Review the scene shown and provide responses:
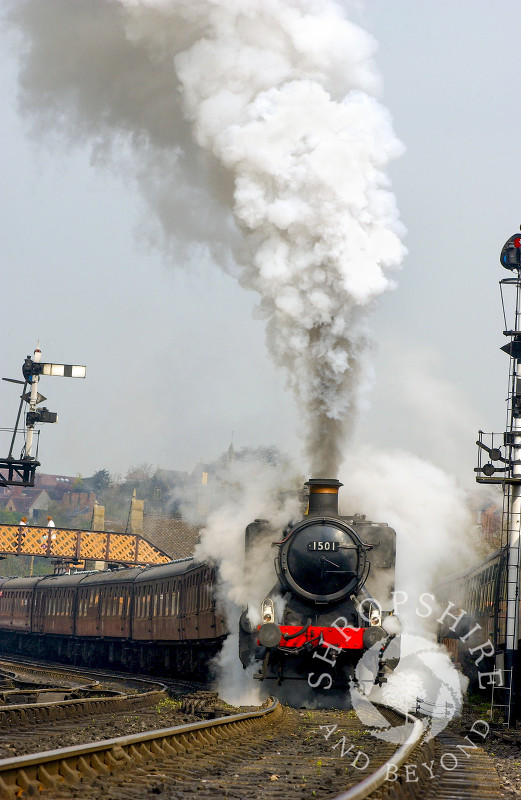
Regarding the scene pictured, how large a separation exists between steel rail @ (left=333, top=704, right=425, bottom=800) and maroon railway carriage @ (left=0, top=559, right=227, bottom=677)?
8778 mm

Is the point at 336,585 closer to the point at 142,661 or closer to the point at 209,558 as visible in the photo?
the point at 209,558

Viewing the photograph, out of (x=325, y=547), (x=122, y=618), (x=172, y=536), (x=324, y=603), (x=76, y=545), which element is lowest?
(x=122, y=618)

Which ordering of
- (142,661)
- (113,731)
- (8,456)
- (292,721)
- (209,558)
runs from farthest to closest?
(142,661), (8,456), (209,558), (292,721), (113,731)

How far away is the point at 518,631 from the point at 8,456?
12254 millimetres

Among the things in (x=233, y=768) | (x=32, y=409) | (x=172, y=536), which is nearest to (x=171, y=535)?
(x=172, y=536)

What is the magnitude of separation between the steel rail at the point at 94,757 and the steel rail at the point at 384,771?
69.6 inches

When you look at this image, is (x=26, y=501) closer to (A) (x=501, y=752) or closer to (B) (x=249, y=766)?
(A) (x=501, y=752)

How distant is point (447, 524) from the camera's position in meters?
20.7

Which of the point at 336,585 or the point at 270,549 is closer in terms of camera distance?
the point at 336,585

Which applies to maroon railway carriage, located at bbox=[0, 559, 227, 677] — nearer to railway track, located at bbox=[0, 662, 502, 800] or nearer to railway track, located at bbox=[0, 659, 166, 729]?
railway track, located at bbox=[0, 659, 166, 729]

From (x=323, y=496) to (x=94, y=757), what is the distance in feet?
30.2

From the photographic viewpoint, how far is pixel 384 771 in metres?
7.10

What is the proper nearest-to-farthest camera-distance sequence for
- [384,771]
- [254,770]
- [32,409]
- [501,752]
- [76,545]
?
1. [384,771]
2. [254,770]
3. [501,752]
4. [32,409]
5. [76,545]

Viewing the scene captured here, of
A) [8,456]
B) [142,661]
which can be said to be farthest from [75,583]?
[8,456]
